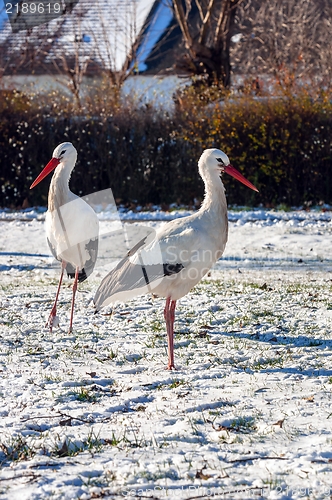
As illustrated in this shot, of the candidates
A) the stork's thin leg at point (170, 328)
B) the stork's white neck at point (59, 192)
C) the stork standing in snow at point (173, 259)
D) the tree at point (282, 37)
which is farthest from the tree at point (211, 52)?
the stork's thin leg at point (170, 328)

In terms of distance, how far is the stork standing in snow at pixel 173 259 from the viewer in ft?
17.5

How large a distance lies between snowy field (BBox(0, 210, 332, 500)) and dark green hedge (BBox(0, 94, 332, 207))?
7884mm

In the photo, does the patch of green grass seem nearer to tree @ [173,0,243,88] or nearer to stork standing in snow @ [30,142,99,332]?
stork standing in snow @ [30,142,99,332]

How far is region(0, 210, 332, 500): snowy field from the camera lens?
10.8 feet

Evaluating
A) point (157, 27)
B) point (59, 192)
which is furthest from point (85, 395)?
point (157, 27)

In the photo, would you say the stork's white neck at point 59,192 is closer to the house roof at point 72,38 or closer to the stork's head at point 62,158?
the stork's head at point 62,158

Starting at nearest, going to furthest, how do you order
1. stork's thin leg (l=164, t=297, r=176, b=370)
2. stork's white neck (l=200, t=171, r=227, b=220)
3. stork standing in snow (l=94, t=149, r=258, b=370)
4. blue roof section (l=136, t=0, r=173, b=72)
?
stork's thin leg (l=164, t=297, r=176, b=370), stork standing in snow (l=94, t=149, r=258, b=370), stork's white neck (l=200, t=171, r=227, b=220), blue roof section (l=136, t=0, r=173, b=72)

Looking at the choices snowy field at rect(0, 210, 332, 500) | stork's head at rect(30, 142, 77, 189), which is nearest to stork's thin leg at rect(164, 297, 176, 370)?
snowy field at rect(0, 210, 332, 500)

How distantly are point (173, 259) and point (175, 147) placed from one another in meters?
11.4

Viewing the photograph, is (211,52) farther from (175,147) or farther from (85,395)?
(85,395)

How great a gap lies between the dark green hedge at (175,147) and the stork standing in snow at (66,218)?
942cm

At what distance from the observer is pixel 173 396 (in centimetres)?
454

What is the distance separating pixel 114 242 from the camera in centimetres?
1223

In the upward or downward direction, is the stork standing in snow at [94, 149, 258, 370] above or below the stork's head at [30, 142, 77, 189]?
below
